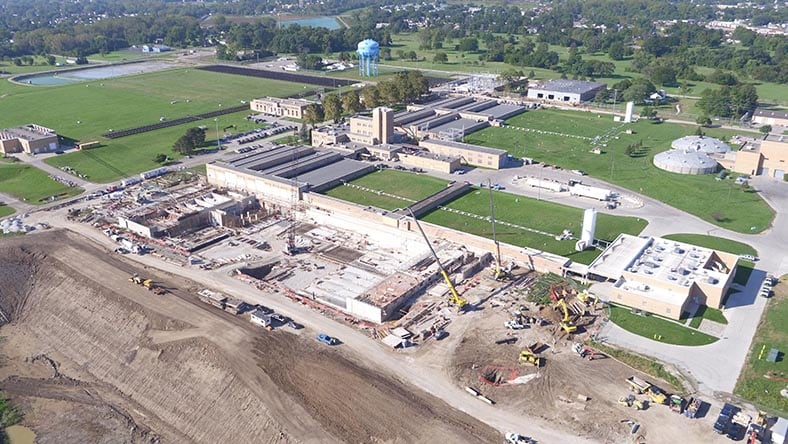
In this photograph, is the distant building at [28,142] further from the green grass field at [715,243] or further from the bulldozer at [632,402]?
the bulldozer at [632,402]

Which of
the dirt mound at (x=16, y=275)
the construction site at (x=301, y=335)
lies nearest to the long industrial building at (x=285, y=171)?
the construction site at (x=301, y=335)

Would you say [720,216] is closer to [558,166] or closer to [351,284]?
[558,166]

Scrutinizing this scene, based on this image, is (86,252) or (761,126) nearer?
(86,252)

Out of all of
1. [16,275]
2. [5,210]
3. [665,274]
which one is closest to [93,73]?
[5,210]

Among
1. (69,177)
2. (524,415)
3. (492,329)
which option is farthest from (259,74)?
(524,415)

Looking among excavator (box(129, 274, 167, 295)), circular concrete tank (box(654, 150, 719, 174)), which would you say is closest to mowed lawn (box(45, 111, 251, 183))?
excavator (box(129, 274, 167, 295))

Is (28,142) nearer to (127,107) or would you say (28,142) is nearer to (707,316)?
(127,107)

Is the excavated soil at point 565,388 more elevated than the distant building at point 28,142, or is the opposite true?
the distant building at point 28,142
